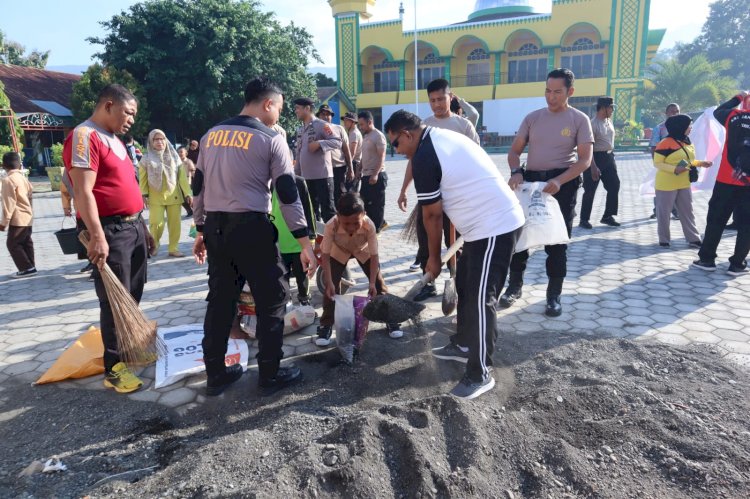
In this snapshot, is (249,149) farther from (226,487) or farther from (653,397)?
(653,397)

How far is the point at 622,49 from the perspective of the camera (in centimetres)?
3009

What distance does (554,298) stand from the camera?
4.32 metres

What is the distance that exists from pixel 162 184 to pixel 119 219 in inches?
143

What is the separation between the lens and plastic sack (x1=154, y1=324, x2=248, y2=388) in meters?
3.37

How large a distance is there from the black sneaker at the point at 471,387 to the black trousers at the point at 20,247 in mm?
5813

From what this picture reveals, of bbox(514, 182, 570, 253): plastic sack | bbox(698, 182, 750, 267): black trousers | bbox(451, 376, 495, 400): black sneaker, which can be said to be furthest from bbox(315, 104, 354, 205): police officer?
bbox(698, 182, 750, 267): black trousers

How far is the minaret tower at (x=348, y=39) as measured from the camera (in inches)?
1358

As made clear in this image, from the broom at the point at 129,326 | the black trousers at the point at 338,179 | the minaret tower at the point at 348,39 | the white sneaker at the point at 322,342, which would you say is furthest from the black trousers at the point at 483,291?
the minaret tower at the point at 348,39

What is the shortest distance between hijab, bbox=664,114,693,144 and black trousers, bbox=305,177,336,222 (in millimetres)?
4398

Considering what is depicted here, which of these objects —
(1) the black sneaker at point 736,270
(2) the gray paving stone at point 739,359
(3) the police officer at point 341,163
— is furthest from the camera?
(3) the police officer at point 341,163

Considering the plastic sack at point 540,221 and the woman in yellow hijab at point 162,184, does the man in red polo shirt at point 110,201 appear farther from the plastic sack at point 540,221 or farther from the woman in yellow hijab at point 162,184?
the woman in yellow hijab at point 162,184

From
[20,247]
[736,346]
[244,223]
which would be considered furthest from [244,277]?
[20,247]

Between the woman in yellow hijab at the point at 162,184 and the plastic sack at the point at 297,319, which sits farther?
the woman in yellow hijab at the point at 162,184

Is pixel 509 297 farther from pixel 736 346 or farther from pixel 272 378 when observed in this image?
pixel 272 378
